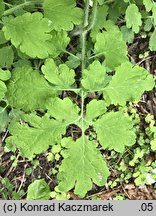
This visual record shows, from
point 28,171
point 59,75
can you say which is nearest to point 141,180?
point 28,171

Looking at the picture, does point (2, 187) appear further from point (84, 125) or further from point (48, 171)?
point (84, 125)

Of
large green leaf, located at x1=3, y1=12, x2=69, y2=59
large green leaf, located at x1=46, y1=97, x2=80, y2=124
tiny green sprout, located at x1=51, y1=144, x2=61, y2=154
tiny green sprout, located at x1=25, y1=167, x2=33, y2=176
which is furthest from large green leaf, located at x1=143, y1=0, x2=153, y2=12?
tiny green sprout, located at x1=25, y1=167, x2=33, y2=176

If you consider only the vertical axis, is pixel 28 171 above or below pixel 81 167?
below

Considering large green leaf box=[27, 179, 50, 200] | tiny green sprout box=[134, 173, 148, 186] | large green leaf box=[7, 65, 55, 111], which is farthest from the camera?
tiny green sprout box=[134, 173, 148, 186]

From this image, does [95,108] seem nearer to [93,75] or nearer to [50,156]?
[93,75]

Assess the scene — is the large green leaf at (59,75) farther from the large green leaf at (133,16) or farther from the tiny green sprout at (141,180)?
the tiny green sprout at (141,180)

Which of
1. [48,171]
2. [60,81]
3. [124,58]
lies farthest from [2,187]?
[124,58]

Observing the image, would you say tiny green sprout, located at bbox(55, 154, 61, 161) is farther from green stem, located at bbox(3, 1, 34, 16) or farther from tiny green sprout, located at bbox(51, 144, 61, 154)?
green stem, located at bbox(3, 1, 34, 16)

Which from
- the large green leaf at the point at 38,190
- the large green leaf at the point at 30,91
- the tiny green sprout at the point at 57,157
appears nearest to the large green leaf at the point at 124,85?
the large green leaf at the point at 30,91
